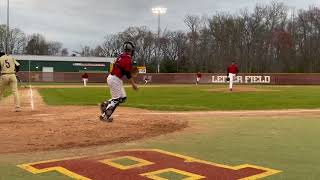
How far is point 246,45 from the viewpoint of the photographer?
3644 inches

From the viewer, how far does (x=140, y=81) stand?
69812 mm

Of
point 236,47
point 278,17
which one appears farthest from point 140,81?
point 278,17

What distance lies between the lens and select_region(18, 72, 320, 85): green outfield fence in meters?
60.0

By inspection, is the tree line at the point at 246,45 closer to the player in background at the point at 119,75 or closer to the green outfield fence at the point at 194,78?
the green outfield fence at the point at 194,78

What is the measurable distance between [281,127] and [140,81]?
195 feet

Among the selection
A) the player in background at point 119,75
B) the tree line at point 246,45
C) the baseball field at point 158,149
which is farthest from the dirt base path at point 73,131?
the tree line at point 246,45

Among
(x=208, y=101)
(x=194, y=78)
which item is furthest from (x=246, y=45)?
(x=208, y=101)

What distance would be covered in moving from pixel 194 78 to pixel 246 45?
29.0 meters

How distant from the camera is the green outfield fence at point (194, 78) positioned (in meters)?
60.0

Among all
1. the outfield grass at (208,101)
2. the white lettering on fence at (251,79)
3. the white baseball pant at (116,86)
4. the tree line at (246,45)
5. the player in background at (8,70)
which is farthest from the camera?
the tree line at (246,45)

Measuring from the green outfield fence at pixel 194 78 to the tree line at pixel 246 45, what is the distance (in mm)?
A: 26377

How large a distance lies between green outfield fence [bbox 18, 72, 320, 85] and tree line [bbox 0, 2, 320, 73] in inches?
1038

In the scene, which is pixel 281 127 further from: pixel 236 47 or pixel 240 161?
pixel 236 47

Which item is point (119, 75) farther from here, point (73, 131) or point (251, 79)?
point (251, 79)
